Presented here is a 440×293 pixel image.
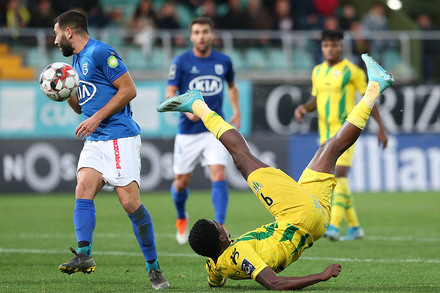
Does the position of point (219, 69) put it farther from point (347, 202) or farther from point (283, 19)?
point (283, 19)

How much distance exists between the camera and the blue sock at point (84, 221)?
6141 millimetres

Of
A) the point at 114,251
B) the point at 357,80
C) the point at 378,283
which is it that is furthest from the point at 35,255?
the point at 357,80

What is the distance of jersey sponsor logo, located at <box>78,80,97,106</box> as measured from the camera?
6.50 metres

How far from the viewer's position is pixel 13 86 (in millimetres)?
17344

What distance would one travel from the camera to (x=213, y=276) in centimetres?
618

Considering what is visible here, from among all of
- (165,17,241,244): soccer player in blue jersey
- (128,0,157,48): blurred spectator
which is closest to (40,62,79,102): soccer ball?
(165,17,241,244): soccer player in blue jersey

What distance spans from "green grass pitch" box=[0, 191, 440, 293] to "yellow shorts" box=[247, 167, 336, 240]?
0.53 metres

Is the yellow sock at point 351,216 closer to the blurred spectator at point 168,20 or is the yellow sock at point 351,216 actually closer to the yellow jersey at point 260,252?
the yellow jersey at point 260,252

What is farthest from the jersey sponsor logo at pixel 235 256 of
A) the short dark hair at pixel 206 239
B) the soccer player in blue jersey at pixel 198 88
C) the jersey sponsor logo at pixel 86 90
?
the soccer player in blue jersey at pixel 198 88

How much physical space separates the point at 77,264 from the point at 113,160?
3.11ft

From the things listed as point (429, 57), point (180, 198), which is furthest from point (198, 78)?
point (429, 57)

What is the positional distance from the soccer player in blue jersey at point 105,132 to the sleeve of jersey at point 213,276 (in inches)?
15.0

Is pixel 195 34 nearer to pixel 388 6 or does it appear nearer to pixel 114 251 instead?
pixel 114 251

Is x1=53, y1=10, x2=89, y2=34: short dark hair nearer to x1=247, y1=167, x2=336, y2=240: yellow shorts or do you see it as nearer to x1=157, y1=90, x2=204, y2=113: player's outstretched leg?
x1=157, y1=90, x2=204, y2=113: player's outstretched leg
